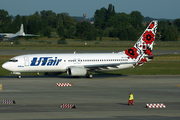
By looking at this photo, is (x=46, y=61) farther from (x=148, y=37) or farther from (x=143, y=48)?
(x=148, y=37)

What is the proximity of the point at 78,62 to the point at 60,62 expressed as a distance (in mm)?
2925

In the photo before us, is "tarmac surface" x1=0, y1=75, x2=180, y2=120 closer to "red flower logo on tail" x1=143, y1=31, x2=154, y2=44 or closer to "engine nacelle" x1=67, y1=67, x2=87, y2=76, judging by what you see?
"engine nacelle" x1=67, y1=67, x2=87, y2=76

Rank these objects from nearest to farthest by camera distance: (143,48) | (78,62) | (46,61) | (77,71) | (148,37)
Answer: (77,71) → (46,61) → (78,62) → (143,48) → (148,37)

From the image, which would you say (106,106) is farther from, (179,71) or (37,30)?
(37,30)

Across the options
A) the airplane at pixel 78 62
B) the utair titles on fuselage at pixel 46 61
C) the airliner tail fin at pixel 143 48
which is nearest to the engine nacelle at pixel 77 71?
the airplane at pixel 78 62

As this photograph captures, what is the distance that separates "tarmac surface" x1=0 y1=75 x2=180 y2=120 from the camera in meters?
22.4

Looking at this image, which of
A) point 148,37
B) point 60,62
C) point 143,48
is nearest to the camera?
point 60,62

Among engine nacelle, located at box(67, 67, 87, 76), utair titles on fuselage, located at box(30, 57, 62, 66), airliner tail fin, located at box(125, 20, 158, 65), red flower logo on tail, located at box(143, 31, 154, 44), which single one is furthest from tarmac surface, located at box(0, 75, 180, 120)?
red flower logo on tail, located at box(143, 31, 154, 44)

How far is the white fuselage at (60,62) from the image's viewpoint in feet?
146

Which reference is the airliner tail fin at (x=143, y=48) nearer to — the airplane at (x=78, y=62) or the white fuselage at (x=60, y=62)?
the airplane at (x=78, y=62)

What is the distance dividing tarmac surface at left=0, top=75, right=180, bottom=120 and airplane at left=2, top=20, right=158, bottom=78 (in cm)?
380

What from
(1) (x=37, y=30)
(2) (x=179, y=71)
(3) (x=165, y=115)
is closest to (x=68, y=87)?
(3) (x=165, y=115)

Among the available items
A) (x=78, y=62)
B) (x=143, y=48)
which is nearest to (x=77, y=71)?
(x=78, y=62)

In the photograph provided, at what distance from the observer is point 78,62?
152ft
